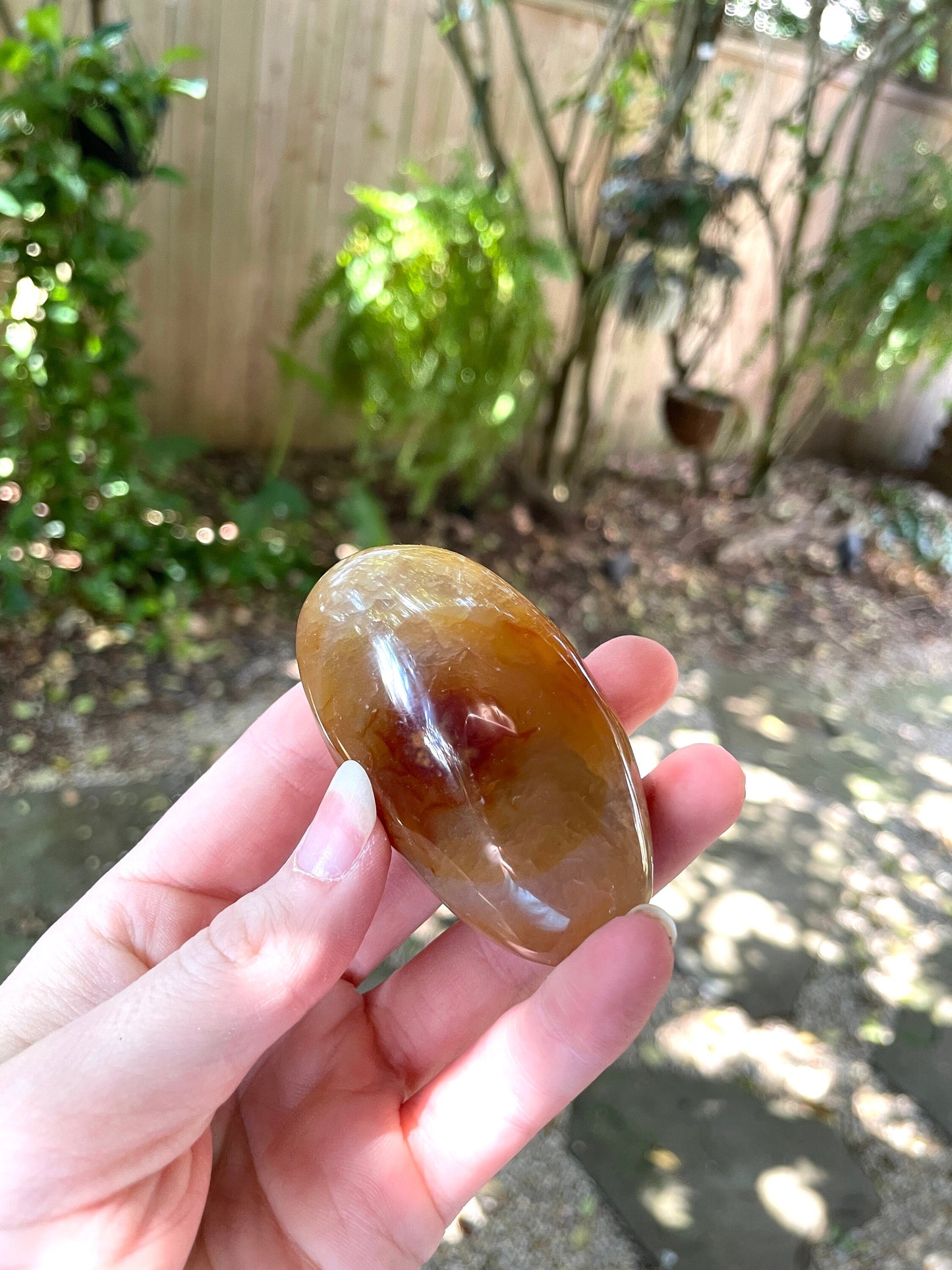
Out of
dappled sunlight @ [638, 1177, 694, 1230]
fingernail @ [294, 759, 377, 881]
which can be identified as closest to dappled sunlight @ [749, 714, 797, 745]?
dappled sunlight @ [638, 1177, 694, 1230]

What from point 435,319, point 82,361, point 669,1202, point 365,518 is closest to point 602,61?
point 435,319

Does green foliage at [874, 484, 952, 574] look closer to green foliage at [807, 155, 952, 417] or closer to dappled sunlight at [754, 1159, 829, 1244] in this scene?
green foliage at [807, 155, 952, 417]

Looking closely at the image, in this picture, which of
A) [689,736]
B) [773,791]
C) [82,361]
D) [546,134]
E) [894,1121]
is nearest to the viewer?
[894,1121]

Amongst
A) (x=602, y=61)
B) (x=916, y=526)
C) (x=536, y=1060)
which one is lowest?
(x=916, y=526)

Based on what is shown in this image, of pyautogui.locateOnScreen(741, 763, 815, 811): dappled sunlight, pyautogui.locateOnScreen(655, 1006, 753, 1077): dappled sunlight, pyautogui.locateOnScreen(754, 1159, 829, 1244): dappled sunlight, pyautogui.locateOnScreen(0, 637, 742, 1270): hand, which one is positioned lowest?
pyautogui.locateOnScreen(754, 1159, 829, 1244): dappled sunlight

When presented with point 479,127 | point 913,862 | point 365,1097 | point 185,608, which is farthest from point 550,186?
point 365,1097

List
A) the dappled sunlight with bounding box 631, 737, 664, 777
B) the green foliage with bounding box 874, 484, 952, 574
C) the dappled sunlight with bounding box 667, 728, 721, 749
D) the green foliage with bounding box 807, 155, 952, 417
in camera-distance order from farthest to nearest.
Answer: the green foliage with bounding box 874, 484, 952, 574 → the green foliage with bounding box 807, 155, 952, 417 → the dappled sunlight with bounding box 667, 728, 721, 749 → the dappled sunlight with bounding box 631, 737, 664, 777

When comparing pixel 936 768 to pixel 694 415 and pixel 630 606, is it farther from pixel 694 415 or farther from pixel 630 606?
pixel 694 415

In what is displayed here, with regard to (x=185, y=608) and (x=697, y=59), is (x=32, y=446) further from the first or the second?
(x=697, y=59)
